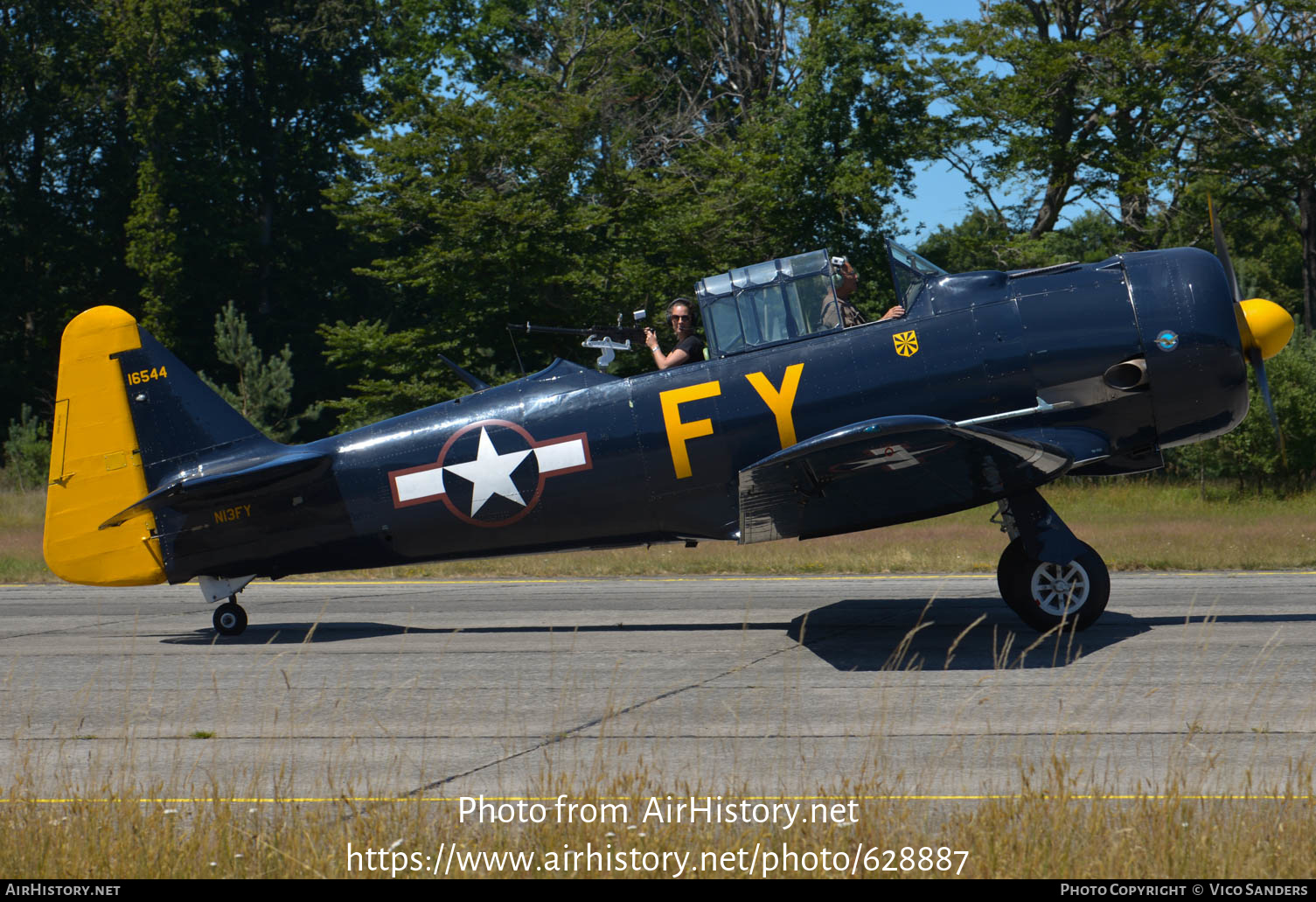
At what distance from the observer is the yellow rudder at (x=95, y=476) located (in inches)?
437

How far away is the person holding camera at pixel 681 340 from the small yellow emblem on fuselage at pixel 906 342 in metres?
1.79

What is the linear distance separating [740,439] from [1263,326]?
177 inches

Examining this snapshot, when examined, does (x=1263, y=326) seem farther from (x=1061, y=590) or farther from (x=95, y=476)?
(x=95, y=476)

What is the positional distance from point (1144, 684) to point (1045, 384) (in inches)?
109

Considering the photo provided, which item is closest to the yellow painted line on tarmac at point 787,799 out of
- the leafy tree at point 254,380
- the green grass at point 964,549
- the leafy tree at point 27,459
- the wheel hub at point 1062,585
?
the wheel hub at point 1062,585

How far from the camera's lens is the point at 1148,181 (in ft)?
108

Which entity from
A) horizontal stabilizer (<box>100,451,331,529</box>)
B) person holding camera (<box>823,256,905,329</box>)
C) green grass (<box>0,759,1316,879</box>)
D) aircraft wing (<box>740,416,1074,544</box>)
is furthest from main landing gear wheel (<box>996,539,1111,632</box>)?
horizontal stabilizer (<box>100,451,331,529</box>)

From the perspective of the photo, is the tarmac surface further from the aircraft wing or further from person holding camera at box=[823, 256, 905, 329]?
person holding camera at box=[823, 256, 905, 329]

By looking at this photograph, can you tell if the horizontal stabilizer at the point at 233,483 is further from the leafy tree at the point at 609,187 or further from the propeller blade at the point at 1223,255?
the leafy tree at the point at 609,187

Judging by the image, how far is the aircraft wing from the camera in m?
8.27

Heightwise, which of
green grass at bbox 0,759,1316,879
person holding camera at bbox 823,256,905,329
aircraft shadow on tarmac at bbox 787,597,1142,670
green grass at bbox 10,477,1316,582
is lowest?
green grass at bbox 10,477,1316,582

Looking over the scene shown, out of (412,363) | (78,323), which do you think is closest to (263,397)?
(412,363)

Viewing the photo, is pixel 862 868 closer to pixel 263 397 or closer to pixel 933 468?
pixel 933 468

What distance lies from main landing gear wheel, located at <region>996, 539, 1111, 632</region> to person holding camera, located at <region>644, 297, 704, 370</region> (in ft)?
11.0
